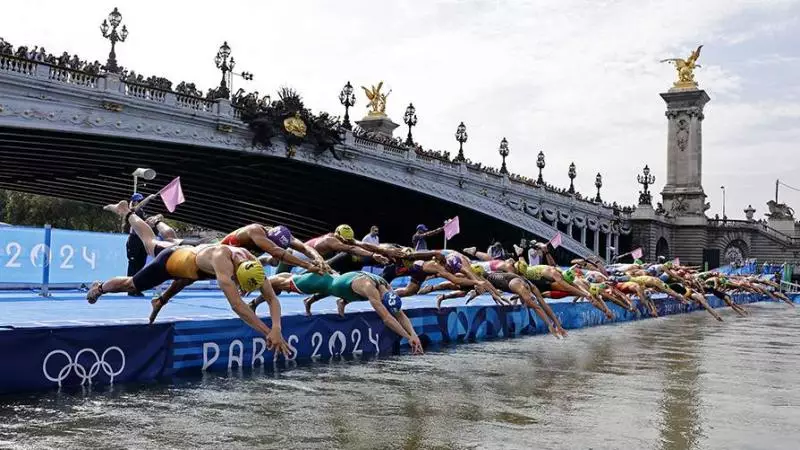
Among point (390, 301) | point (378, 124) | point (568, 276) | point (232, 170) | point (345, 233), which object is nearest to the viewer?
point (390, 301)

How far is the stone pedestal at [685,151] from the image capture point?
309 feet

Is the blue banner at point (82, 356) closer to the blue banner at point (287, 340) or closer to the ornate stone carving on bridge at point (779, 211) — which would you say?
the blue banner at point (287, 340)

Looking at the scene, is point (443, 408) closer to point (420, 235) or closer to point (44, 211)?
point (420, 235)

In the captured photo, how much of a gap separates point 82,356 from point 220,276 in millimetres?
2159

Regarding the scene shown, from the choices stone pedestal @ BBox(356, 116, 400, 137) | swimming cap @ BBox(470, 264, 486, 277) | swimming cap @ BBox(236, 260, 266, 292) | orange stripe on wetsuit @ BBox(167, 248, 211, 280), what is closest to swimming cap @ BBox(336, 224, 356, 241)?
orange stripe on wetsuit @ BBox(167, 248, 211, 280)

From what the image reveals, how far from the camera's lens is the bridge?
121 feet

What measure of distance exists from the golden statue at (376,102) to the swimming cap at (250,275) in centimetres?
7169

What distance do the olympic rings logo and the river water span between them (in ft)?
1.06

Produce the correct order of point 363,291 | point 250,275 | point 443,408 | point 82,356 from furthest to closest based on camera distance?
point 363,291
point 82,356
point 250,275
point 443,408

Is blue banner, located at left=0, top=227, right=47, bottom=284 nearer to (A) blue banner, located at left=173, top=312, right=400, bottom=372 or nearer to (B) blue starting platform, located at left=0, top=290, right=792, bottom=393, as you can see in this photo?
(B) blue starting platform, located at left=0, top=290, right=792, bottom=393

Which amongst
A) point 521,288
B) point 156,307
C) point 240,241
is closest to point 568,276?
point 521,288

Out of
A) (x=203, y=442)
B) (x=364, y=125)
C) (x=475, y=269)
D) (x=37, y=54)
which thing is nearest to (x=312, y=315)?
(x=475, y=269)

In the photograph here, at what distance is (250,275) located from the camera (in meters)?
10.2

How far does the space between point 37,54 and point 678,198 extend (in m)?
78.0
